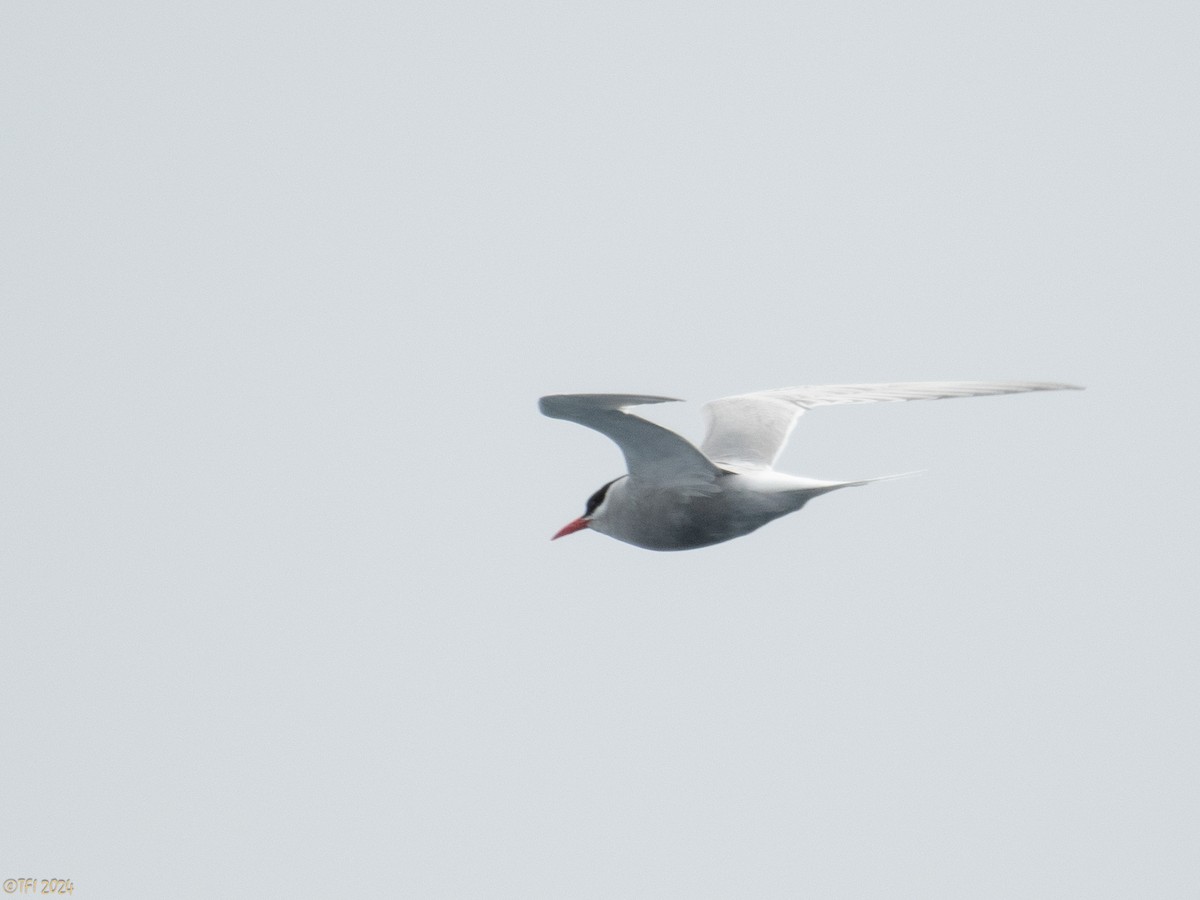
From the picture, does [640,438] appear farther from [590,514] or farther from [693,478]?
[590,514]

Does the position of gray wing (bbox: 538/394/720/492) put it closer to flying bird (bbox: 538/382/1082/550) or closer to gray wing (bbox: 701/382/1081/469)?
flying bird (bbox: 538/382/1082/550)

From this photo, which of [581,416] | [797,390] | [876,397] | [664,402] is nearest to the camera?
[664,402]

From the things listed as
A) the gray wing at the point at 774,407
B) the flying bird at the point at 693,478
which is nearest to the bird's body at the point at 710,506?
the flying bird at the point at 693,478

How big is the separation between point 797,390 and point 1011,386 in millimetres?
1962

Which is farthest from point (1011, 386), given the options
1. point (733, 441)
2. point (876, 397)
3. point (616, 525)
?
point (616, 525)

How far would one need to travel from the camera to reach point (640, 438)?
6.61m

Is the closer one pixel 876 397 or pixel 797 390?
pixel 876 397

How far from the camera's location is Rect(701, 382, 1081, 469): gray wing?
7730mm

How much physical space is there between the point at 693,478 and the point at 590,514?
1.16 meters

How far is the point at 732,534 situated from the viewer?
7281 millimetres

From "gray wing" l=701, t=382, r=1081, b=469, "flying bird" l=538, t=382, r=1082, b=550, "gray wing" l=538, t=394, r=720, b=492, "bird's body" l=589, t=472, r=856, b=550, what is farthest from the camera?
"gray wing" l=701, t=382, r=1081, b=469

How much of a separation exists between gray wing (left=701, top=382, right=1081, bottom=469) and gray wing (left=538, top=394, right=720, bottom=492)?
2.78 ft

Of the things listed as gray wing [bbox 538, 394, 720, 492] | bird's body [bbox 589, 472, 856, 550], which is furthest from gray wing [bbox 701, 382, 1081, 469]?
gray wing [bbox 538, 394, 720, 492]

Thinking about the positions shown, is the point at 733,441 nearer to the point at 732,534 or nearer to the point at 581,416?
the point at 732,534
